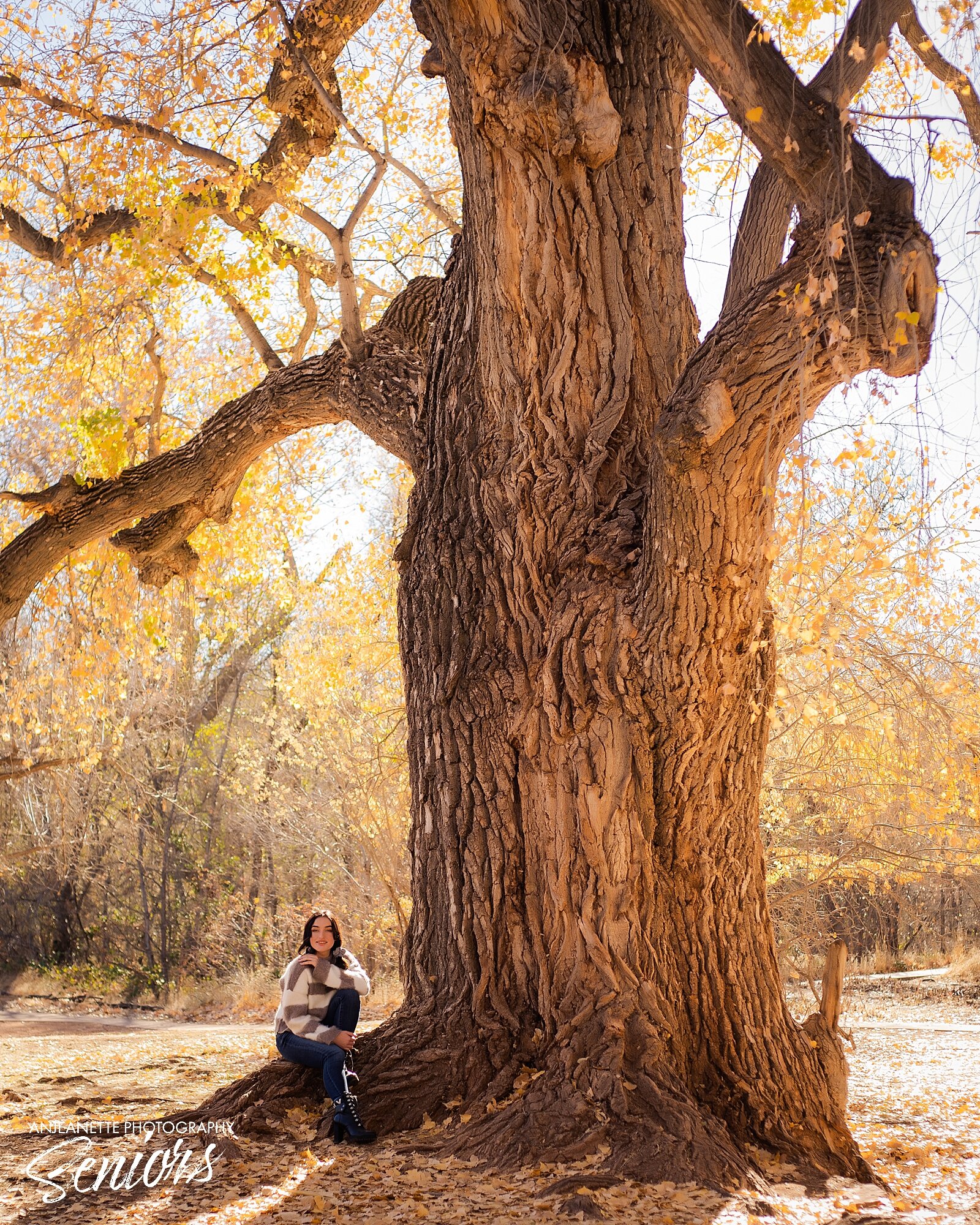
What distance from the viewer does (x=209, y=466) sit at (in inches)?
255

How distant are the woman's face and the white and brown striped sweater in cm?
4

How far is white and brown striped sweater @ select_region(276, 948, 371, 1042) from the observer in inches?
179

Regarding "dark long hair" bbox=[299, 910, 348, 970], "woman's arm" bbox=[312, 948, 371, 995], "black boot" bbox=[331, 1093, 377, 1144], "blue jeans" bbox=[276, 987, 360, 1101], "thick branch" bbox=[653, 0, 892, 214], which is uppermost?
"thick branch" bbox=[653, 0, 892, 214]

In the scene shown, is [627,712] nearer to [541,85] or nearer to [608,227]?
[608,227]

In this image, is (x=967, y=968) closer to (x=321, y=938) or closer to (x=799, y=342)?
(x=321, y=938)

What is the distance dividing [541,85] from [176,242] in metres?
3.19

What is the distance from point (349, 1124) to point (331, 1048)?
32 centimetres

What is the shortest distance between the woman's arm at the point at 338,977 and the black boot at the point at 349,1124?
0.61 meters

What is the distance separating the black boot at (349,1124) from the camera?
13.5 ft

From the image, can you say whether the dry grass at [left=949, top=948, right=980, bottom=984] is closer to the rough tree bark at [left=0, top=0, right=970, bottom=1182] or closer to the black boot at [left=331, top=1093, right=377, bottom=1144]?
the rough tree bark at [left=0, top=0, right=970, bottom=1182]

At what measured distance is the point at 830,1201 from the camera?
366 cm

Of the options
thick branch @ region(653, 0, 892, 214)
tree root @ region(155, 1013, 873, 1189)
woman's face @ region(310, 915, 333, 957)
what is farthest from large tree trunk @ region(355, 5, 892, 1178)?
thick branch @ region(653, 0, 892, 214)

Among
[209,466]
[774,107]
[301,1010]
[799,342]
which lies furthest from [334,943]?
[774,107]

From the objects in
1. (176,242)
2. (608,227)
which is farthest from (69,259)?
(608,227)
